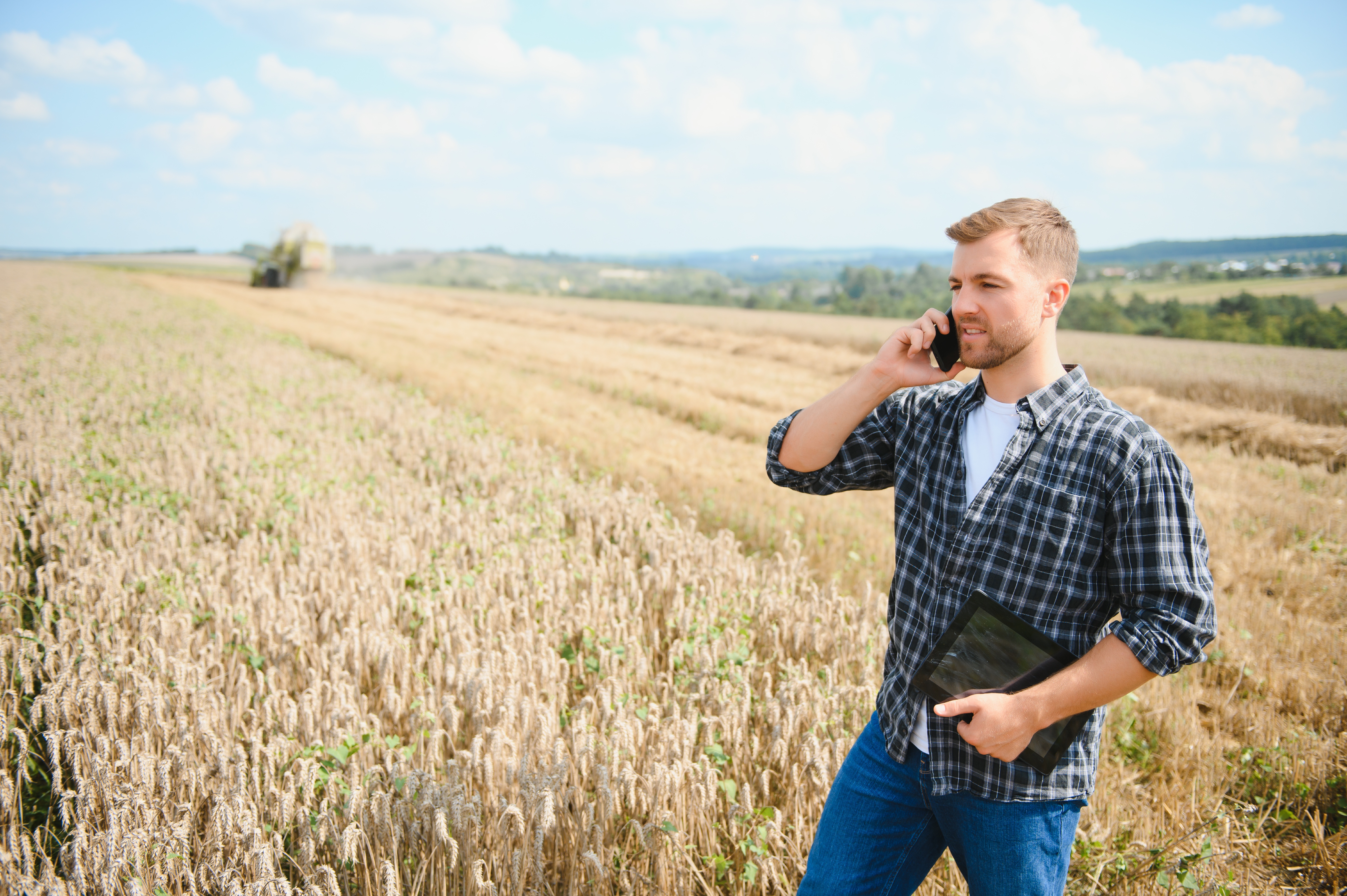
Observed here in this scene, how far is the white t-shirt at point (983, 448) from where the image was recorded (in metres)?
2.08

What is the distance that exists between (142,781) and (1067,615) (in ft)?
10.9

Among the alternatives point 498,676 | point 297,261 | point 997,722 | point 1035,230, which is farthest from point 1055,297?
point 297,261

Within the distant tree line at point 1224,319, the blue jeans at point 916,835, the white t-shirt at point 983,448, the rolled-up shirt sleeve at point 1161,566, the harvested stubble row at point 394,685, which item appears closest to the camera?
the rolled-up shirt sleeve at point 1161,566

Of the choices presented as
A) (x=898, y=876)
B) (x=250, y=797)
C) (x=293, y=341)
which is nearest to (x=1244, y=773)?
(x=898, y=876)

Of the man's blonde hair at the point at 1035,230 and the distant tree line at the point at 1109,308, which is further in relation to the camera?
the distant tree line at the point at 1109,308

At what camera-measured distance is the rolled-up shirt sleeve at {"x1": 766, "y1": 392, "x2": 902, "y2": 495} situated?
2.42 metres

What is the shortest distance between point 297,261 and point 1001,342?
2212 inches

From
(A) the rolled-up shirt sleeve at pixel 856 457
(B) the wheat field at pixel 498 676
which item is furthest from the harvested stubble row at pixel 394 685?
(A) the rolled-up shirt sleeve at pixel 856 457

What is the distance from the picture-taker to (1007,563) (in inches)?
77.3

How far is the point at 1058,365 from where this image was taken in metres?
2.08

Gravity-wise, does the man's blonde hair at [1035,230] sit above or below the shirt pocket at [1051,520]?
above

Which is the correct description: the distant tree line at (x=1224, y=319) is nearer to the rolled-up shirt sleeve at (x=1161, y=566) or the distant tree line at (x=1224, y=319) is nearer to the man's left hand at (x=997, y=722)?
the rolled-up shirt sleeve at (x=1161, y=566)

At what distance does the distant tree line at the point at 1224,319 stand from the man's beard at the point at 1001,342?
28169 millimetres

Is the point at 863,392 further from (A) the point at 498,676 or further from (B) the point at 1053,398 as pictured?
(A) the point at 498,676
